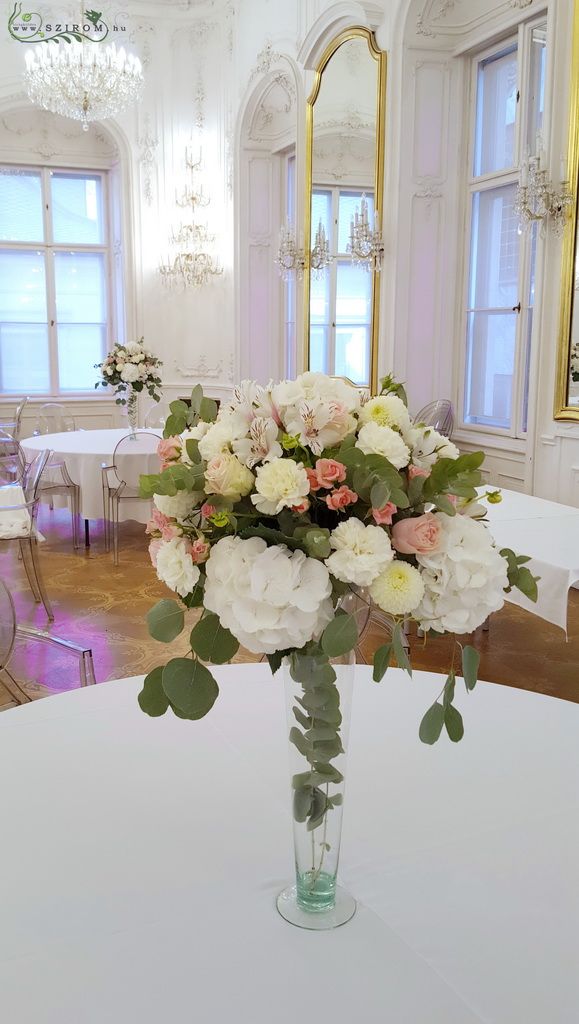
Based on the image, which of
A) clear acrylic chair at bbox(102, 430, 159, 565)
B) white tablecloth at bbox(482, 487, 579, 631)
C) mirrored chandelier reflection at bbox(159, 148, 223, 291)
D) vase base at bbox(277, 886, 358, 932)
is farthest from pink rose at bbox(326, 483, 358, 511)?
mirrored chandelier reflection at bbox(159, 148, 223, 291)

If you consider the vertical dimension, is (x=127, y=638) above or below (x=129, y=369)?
below

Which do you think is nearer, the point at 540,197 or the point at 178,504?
the point at 178,504

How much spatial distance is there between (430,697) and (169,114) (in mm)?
9618

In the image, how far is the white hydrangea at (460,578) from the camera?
0.99 metres

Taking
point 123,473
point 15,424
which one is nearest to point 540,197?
point 123,473

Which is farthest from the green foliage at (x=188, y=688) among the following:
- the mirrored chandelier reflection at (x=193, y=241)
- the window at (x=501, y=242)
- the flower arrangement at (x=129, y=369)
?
the mirrored chandelier reflection at (x=193, y=241)

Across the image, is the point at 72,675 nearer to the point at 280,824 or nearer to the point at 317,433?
the point at 280,824

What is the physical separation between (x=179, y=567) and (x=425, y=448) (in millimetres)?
324

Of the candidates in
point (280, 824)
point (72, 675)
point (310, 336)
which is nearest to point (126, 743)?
point (280, 824)

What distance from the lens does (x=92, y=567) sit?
6203 mm

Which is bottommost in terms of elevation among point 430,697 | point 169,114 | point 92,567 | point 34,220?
point 92,567

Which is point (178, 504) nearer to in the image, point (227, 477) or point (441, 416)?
point (227, 477)

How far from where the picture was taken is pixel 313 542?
0.95 m

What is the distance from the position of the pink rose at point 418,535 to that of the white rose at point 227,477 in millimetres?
176
